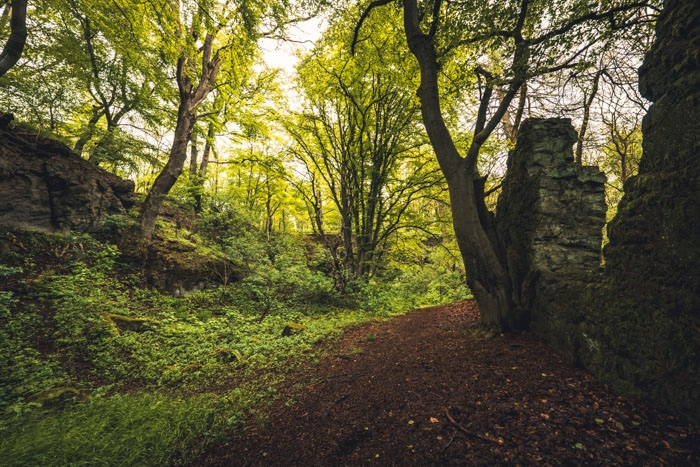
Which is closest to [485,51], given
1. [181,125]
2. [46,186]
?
[181,125]

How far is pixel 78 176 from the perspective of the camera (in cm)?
737

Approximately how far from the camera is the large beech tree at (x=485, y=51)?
11.3 ft

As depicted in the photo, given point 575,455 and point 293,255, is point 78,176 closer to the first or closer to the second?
point 293,255

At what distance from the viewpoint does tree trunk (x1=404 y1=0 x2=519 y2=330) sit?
3.76 metres

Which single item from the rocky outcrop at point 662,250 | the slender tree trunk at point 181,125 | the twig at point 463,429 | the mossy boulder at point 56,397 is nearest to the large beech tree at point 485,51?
the rocky outcrop at point 662,250

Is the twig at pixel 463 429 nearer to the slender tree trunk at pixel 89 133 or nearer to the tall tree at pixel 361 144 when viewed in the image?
the tall tree at pixel 361 144

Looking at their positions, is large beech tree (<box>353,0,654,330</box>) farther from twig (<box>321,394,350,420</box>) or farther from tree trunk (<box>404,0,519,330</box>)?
twig (<box>321,394,350,420</box>)

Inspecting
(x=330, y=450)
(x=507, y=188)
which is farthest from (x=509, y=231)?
(x=330, y=450)

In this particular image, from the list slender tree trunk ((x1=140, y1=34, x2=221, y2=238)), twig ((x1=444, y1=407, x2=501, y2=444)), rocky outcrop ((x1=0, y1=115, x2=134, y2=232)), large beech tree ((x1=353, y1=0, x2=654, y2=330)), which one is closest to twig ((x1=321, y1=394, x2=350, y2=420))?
twig ((x1=444, y1=407, x2=501, y2=444))

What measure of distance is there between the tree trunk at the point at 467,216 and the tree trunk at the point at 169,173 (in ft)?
29.1

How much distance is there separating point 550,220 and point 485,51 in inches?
120

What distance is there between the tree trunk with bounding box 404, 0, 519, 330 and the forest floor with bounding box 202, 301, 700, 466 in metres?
0.48

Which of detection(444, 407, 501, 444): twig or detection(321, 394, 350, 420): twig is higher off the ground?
detection(444, 407, 501, 444): twig

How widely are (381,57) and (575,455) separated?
29.4 ft
